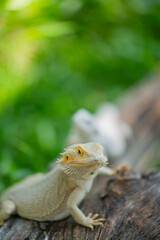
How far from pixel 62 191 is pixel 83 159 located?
0.57 m

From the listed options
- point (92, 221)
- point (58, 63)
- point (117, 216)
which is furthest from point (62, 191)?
point (58, 63)

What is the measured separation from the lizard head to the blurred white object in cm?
150

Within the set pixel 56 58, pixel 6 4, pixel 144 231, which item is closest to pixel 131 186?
pixel 144 231

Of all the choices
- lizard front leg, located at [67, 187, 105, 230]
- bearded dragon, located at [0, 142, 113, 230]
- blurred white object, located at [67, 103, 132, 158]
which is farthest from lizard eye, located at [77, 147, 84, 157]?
blurred white object, located at [67, 103, 132, 158]

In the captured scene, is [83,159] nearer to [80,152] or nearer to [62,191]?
[80,152]

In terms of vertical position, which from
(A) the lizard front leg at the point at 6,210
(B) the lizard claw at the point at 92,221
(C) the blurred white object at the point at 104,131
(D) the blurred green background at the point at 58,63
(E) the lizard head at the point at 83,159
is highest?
(D) the blurred green background at the point at 58,63

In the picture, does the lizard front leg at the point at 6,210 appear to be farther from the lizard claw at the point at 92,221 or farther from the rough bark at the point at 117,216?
the lizard claw at the point at 92,221

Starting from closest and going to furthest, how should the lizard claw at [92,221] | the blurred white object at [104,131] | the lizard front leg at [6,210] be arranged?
the lizard claw at [92,221], the lizard front leg at [6,210], the blurred white object at [104,131]

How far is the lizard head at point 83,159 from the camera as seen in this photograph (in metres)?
2.24

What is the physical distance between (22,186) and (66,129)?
1913mm

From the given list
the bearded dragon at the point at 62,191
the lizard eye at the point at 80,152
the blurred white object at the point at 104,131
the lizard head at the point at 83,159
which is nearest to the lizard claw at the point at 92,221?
the bearded dragon at the point at 62,191

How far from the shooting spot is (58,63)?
632cm

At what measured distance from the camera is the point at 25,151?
3.98m

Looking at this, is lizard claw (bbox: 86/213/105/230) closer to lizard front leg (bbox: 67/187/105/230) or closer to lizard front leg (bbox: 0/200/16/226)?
lizard front leg (bbox: 67/187/105/230)
